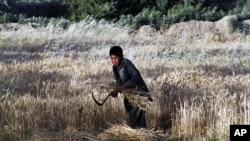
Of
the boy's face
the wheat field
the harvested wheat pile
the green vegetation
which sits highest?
the green vegetation

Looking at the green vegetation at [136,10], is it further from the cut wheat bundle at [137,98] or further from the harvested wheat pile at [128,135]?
the harvested wheat pile at [128,135]

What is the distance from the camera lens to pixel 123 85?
23.9 ft

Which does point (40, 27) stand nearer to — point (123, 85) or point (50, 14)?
point (50, 14)

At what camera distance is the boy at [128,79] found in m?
7.23

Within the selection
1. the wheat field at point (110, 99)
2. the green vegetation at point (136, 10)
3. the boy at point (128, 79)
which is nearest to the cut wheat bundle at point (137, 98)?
the boy at point (128, 79)

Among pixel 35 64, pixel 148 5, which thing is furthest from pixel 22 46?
pixel 148 5

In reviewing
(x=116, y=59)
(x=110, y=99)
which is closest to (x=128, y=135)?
(x=116, y=59)

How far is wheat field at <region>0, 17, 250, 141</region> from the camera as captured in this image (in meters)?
7.21

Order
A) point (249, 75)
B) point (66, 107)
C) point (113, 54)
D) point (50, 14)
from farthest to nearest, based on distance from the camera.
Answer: point (50, 14) → point (249, 75) → point (66, 107) → point (113, 54)

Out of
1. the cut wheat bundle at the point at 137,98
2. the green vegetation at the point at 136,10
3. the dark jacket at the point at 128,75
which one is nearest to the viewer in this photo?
the cut wheat bundle at the point at 137,98

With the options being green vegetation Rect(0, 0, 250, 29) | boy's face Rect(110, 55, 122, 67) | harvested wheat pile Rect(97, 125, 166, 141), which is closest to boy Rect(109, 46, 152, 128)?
boy's face Rect(110, 55, 122, 67)

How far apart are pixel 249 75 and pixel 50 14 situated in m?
21.8

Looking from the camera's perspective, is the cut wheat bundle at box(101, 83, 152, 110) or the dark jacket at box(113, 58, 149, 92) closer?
the cut wheat bundle at box(101, 83, 152, 110)

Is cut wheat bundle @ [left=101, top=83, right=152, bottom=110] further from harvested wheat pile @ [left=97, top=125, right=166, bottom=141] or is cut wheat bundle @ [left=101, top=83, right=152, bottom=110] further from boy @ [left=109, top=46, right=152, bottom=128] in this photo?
harvested wheat pile @ [left=97, top=125, right=166, bottom=141]
